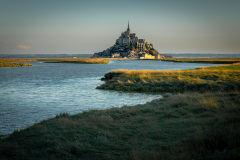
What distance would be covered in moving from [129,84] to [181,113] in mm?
18354

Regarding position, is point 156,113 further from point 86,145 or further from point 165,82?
point 165,82

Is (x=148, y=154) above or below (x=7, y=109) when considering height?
above

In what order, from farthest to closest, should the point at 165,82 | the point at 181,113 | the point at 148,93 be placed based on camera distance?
the point at 165,82, the point at 148,93, the point at 181,113

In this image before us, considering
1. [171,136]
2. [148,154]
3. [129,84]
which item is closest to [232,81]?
[129,84]

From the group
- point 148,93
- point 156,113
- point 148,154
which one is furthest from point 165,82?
point 148,154

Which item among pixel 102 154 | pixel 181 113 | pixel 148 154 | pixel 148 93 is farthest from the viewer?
pixel 148 93

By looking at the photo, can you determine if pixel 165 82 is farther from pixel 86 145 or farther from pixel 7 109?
pixel 86 145

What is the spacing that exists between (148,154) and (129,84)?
2353cm

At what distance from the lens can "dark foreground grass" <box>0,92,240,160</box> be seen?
571cm

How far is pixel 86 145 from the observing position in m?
7.24

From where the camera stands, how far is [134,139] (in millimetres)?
7586

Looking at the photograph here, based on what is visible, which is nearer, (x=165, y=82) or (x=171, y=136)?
(x=171, y=136)

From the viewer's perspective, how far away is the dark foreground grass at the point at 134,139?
5707 millimetres

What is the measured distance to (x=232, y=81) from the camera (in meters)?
25.3
